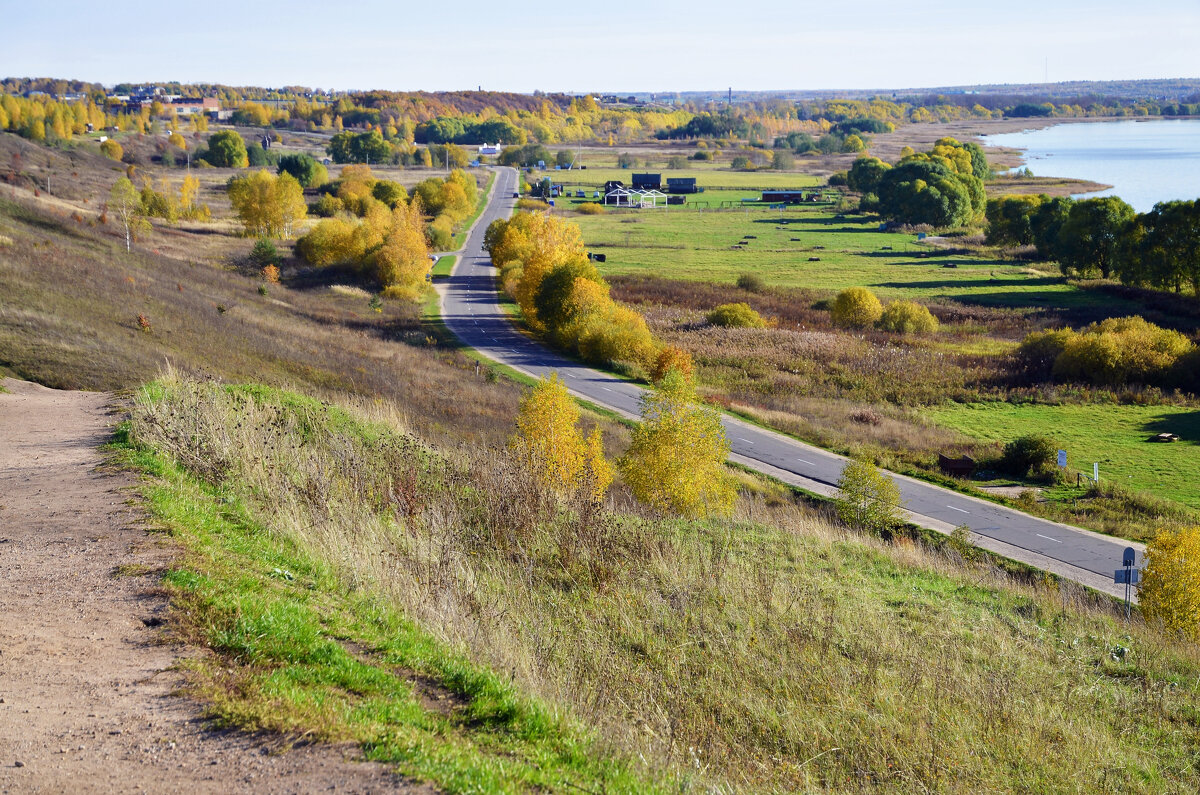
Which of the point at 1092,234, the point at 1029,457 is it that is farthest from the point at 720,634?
the point at 1092,234

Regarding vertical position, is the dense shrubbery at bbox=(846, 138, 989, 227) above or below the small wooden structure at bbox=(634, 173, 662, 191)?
below

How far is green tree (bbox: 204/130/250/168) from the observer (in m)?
155

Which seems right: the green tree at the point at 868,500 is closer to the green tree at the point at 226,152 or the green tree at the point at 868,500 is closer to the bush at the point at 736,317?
the bush at the point at 736,317

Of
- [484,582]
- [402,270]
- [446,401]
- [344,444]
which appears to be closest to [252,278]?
[402,270]

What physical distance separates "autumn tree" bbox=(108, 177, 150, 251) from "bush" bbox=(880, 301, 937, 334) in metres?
56.6

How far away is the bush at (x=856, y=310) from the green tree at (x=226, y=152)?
12694 cm

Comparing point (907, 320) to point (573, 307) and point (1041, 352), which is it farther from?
point (573, 307)

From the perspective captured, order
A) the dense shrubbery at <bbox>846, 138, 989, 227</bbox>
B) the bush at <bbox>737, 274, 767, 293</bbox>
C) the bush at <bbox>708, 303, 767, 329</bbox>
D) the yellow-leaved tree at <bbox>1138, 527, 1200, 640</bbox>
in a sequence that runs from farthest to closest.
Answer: the dense shrubbery at <bbox>846, 138, 989, 227</bbox>, the bush at <bbox>737, 274, 767, 293</bbox>, the bush at <bbox>708, 303, 767, 329</bbox>, the yellow-leaved tree at <bbox>1138, 527, 1200, 640</bbox>

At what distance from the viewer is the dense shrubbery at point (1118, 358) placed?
44.5m

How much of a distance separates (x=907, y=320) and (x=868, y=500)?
3685 cm

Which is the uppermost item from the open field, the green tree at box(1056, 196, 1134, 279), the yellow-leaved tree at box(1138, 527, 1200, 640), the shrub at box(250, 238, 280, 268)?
the open field

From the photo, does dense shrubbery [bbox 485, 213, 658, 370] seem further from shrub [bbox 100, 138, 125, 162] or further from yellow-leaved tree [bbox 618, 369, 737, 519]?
shrub [bbox 100, 138, 125, 162]

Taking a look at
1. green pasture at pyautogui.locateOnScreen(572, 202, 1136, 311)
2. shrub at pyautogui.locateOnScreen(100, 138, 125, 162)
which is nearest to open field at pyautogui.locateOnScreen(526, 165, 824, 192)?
green pasture at pyautogui.locateOnScreen(572, 202, 1136, 311)

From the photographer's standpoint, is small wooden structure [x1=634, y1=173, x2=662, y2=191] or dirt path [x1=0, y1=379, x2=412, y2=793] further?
small wooden structure [x1=634, y1=173, x2=662, y2=191]
